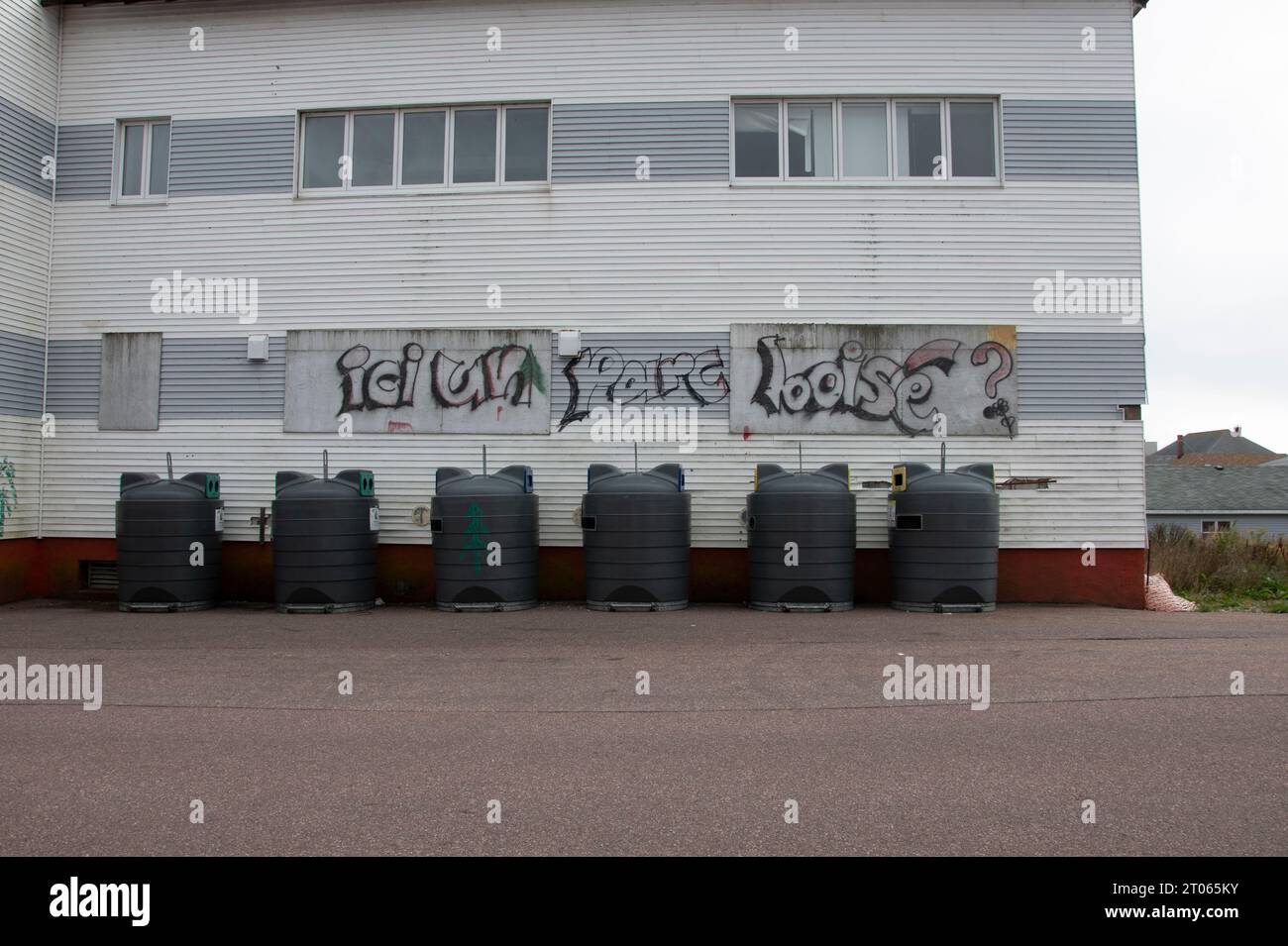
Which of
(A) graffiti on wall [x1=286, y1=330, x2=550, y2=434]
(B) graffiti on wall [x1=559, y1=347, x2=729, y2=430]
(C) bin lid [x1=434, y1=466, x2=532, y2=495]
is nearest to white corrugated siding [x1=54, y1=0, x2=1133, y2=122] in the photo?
(A) graffiti on wall [x1=286, y1=330, x2=550, y2=434]

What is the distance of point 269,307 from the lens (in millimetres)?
13883

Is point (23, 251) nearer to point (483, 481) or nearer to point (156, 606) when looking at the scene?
point (156, 606)

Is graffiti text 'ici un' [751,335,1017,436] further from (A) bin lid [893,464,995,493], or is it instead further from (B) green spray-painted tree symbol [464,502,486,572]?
(B) green spray-painted tree symbol [464,502,486,572]

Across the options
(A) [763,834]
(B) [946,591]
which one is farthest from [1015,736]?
(B) [946,591]

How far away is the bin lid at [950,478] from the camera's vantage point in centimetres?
1143

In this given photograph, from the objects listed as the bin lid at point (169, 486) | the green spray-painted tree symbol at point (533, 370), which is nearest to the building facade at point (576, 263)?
the green spray-painted tree symbol at point (533, 370)

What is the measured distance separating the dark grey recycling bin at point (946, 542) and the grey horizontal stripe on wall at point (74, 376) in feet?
36.9

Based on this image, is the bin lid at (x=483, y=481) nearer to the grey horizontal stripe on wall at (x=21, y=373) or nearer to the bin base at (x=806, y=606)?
the bin base at (x=806, y=606)

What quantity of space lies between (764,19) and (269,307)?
8000 millimetres

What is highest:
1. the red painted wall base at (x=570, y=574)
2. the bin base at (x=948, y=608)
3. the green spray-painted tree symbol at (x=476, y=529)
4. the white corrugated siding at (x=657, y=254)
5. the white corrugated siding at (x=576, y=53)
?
the white corrugated siding at (x=576, y=53)

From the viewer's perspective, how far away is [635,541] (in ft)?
38.1

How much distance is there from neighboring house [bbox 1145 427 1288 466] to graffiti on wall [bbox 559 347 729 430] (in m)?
71.9

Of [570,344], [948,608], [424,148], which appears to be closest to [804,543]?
[948,608]

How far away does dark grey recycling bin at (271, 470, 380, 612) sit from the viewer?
39.1 feet
